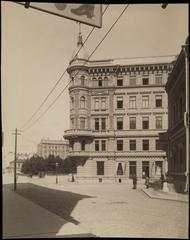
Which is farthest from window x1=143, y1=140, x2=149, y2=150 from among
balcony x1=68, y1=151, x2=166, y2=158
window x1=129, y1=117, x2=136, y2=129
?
window x1=129, y1=117, x2=136, y2=129

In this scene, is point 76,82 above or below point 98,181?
above

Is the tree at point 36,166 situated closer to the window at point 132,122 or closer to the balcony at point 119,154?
the balcony at point 119,154

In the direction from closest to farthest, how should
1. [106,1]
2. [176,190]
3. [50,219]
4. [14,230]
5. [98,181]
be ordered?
[106,1] → [14,230] → [50,219] → [176,190] → [98,181]

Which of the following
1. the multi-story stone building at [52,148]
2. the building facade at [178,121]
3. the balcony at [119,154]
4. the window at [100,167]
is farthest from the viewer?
the multi-story stone building at [52,148]

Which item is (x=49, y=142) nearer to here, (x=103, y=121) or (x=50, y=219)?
(x=103, y=121)

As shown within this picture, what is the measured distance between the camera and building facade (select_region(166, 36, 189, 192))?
2388cm

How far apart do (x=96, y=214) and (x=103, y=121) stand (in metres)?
31.8

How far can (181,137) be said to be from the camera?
2517 centimetres

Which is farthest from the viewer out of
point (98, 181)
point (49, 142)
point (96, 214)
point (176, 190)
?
point (49, 142)

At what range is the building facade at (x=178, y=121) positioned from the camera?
23.9m

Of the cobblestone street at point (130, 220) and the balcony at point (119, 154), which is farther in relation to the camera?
the balcony at point (119, 154)

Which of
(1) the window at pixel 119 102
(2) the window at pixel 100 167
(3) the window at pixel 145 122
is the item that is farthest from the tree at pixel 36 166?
(3) the window at pixel 145 122

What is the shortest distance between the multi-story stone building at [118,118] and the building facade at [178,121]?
1370cm

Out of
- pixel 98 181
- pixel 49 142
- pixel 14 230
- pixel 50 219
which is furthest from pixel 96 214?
pixel 49 142
